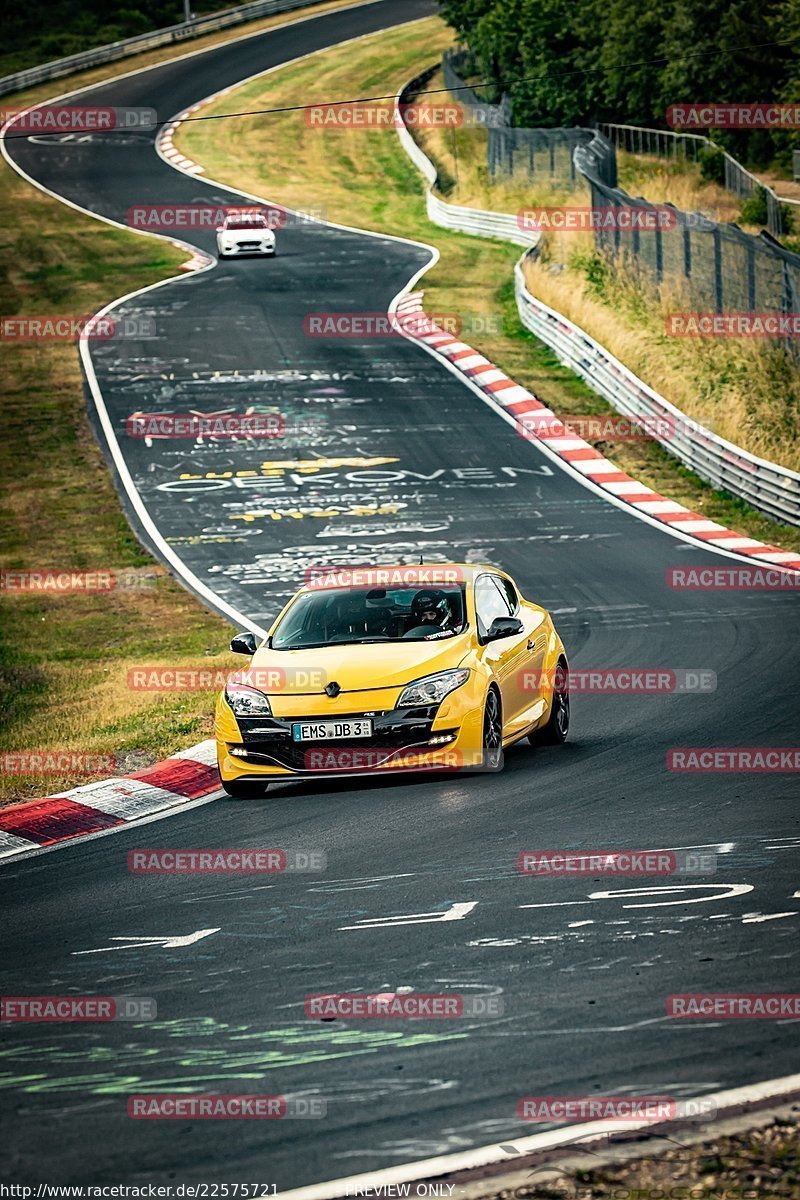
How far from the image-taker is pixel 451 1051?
6.72m

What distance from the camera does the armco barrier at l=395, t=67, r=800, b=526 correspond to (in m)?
24.2

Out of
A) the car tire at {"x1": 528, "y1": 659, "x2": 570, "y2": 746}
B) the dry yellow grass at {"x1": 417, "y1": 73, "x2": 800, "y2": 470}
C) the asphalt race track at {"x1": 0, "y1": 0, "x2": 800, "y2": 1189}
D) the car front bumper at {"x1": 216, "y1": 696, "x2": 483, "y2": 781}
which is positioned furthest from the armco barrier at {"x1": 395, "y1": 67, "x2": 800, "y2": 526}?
the car front bumper at {"x1": 216, "y1": 696, "x2": 483, "y2": 781}

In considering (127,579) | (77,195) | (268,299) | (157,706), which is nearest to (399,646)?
(157,706)

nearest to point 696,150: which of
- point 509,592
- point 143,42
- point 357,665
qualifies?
point 509,592

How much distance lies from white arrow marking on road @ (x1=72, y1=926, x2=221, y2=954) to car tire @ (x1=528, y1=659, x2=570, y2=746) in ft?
17.9

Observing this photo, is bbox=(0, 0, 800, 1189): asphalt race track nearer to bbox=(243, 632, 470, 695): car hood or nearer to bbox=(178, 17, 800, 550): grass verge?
bbox=(243, 632, 470, 695): car hood

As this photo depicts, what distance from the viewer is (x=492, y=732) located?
12555 mm

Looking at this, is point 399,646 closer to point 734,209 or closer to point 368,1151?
Result: point 368,1151

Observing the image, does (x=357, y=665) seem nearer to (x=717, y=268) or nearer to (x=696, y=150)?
(x=717, y=268)

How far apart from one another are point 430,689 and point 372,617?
49.6 inches

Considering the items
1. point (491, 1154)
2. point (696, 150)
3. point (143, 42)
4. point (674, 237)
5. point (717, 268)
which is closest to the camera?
point (491, 1154)

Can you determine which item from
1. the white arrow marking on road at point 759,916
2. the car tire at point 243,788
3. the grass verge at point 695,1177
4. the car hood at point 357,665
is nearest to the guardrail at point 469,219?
the car hood at point 357,665

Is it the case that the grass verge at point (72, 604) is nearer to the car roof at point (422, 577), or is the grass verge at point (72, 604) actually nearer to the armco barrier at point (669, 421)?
the car roof at point (422, 577)

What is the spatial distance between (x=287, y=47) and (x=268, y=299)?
45.4 metres
